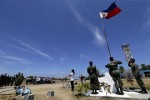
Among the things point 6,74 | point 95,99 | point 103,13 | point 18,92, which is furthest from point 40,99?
point 6,74

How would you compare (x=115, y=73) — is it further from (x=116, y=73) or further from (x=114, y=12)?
(x=114, y=12)

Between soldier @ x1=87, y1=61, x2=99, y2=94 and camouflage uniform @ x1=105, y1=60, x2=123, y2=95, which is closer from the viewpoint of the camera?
camouflage uniform @ x1=105, y1=60, x2=123, y2=95

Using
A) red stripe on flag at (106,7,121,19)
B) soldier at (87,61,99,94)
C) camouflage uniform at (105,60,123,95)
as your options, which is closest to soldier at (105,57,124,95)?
camouflage uniform at (105,60,123,95)

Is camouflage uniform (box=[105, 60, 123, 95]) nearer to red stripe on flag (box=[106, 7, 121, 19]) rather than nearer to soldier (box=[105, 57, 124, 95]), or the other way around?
soldier (box=[105, 57, 124, 95])

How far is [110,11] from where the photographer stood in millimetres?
15664

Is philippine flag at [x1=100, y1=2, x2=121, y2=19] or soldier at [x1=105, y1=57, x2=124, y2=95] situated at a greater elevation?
philippine flag at [x1=100, y1=2, x2=121, y2=19]

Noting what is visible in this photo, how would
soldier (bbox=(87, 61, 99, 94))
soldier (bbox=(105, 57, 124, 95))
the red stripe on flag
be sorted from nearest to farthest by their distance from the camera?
soldier (bbox=(105, 57, 124, 95))
soldier (bbox=(87, 61, 99, 94))
the red stripe on flag

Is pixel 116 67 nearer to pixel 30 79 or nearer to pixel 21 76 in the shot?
pixel 21 76

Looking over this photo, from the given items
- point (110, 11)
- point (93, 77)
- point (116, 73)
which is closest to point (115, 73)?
point (116, 73)

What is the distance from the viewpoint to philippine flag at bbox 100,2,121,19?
15312 mm

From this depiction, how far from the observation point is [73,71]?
49.2 feet

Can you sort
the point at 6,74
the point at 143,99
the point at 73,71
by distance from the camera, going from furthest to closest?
the point at 6,74 < the point at 73,71 < the point at 143,99

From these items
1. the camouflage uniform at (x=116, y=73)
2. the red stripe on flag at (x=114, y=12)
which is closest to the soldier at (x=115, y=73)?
the camouflage uniform at (x=116, y=73)

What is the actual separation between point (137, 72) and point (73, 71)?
6060 mm
